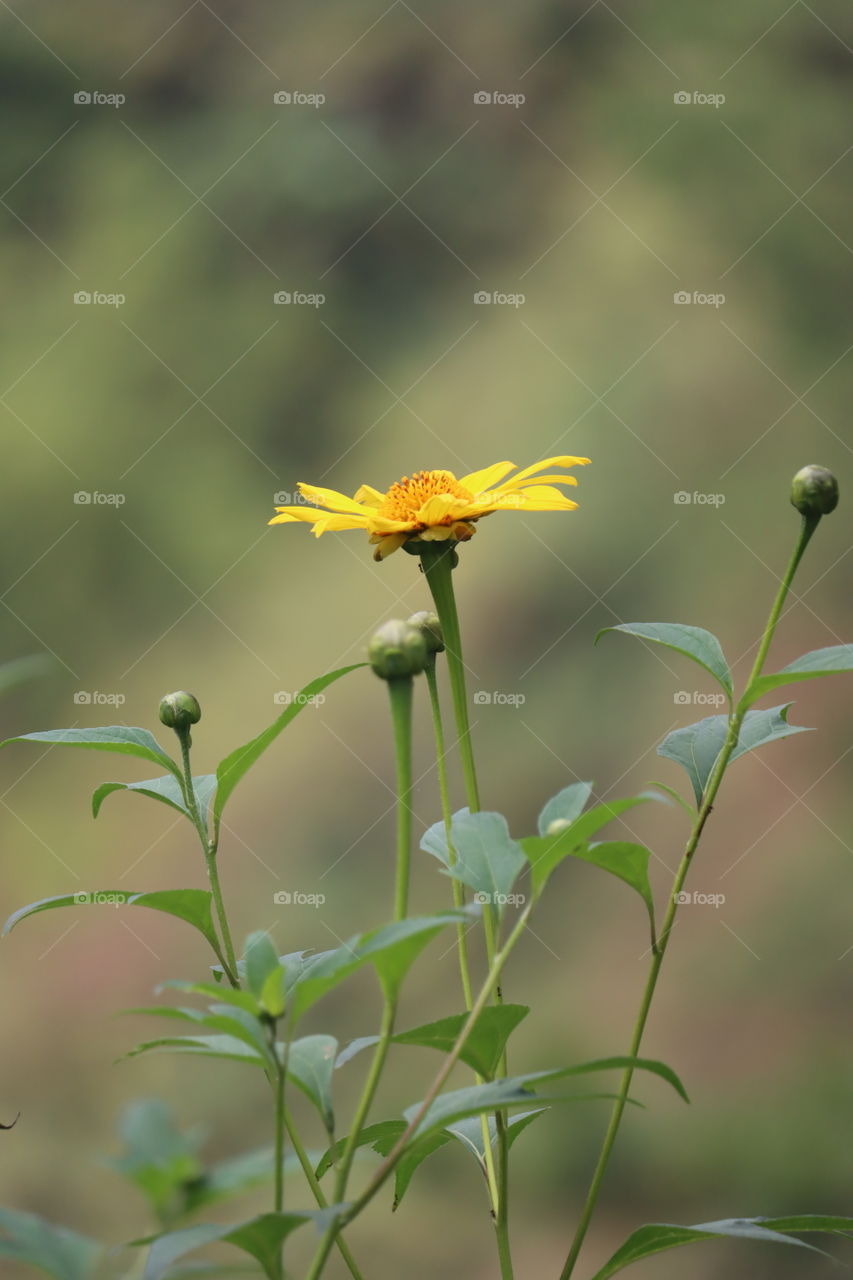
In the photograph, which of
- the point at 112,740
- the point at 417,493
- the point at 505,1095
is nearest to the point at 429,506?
the point at 417,493

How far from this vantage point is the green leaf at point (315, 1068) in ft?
1.04

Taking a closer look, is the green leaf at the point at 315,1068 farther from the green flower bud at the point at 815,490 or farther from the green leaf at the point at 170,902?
the green flower bud at the point at 815,490

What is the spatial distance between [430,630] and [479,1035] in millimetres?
169

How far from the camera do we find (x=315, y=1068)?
13.0 inches

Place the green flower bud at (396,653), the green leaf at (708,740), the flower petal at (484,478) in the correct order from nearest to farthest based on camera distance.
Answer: the green flower bud at (396,653) < the green leaf at (708,740) < the flower petal at (484,478)

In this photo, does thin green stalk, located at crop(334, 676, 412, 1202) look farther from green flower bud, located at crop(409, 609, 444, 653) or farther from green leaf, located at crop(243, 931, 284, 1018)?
green flower bud, located at crop(409, 609, 444, 653)

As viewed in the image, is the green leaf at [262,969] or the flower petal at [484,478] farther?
the flower petal at [484,478]

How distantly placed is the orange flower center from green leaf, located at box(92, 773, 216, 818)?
5.2 inches

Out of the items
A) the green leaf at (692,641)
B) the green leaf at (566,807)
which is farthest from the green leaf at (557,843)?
the green leaf at (692,641)

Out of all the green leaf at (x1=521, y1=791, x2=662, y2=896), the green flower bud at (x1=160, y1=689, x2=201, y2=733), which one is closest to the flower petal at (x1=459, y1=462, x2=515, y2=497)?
the green flower bud at (x1=160, y1=689, x2=201, y2=733)

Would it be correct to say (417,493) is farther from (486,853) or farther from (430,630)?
(486,853)

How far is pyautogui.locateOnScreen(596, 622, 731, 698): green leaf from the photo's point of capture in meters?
0.41

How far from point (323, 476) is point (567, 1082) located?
2.14 ft

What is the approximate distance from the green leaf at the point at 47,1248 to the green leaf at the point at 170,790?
204mm
